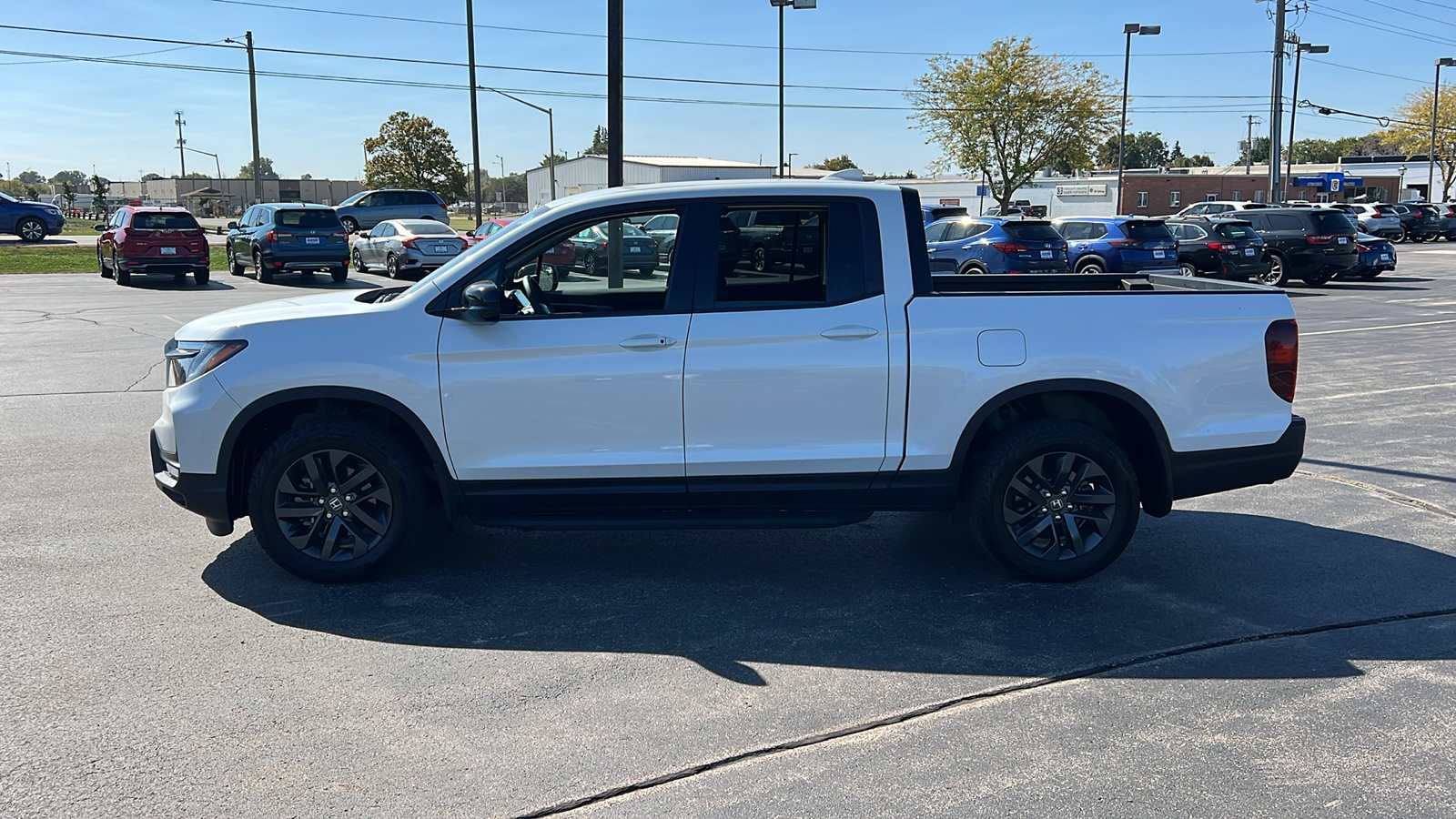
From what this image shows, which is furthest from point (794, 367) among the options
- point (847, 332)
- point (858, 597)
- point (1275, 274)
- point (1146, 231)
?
point (1275, 274)

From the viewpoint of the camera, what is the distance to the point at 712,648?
467cm

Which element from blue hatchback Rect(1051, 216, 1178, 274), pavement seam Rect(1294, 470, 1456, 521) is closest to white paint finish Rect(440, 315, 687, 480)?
pavement seam Rect(1294, 470, 1456, 521)

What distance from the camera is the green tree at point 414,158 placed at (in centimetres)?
Answer: 6975

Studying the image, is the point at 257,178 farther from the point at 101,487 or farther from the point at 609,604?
the point at 609,604

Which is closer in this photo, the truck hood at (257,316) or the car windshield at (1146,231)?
the truck hood at (257,316)

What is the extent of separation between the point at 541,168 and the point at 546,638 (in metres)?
88.1

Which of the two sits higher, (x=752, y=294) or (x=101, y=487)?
(x=752, y=294)

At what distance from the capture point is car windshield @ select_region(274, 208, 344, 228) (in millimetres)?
24422

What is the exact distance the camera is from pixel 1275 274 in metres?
24.8

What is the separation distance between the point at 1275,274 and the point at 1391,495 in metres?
19.6

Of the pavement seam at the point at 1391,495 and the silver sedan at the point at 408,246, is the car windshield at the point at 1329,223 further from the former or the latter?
the pavement seam at the point at 1391,495

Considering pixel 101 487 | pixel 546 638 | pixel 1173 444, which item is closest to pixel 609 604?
pixel 546 638

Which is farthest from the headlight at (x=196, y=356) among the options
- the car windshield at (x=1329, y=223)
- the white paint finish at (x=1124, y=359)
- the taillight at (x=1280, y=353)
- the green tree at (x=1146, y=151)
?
the green tree at (x=1146, y=151)

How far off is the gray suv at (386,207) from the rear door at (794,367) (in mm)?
36353
